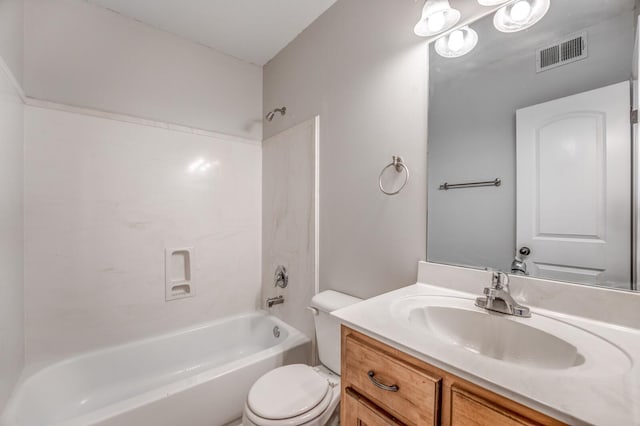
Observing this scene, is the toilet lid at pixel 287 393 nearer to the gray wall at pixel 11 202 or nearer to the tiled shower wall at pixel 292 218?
the tiled shower wall at pixel 292 218

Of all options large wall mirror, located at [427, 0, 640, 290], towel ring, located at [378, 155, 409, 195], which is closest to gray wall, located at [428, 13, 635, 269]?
large wall mirror, located at [427, 0, 640, 290]

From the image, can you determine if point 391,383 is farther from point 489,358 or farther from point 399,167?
point 399,167

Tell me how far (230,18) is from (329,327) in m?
2.05

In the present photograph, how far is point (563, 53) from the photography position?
863mm

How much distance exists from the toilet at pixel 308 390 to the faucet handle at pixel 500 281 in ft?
2.33

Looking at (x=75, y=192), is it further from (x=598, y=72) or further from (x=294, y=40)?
(x=598, y=72)

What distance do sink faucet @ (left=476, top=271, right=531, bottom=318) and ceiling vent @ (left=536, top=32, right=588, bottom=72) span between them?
0.72m

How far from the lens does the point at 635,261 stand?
0.74 metres

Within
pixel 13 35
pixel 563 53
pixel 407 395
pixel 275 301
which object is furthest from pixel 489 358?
pixel 13 35

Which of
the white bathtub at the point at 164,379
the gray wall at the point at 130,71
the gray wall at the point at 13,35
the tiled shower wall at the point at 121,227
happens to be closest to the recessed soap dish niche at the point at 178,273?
the tiled shower wall at the point at 121,227

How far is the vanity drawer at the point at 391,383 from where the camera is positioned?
623 mm

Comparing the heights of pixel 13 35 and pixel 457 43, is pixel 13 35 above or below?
above

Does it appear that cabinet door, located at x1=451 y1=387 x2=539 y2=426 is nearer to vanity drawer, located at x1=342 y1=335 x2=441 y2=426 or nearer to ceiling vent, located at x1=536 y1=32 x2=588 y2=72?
vanity drawer, located at x1=342 y1=335 x2=441 y2=426

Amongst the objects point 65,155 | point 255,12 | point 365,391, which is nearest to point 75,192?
point 65,155
